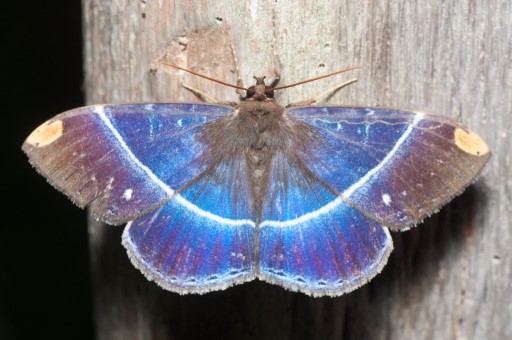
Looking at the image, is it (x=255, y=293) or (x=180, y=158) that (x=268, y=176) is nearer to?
(x=180, y=158)

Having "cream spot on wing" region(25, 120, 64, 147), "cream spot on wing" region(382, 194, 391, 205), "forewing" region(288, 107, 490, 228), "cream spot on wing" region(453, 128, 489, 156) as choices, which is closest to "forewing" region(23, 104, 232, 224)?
"cream spot on wing" region(25, 120, 64, 147)

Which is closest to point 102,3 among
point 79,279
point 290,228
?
point 290,228

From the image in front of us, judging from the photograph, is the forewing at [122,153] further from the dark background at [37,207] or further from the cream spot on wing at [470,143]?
the dark background at [37,207]

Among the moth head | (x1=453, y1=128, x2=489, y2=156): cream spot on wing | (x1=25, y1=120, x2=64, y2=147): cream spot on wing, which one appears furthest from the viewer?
the moth head

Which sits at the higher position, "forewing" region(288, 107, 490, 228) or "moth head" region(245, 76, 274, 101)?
"moth head" region(245, 76, 274, 101)

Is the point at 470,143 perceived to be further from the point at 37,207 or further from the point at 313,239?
the point at 37,207

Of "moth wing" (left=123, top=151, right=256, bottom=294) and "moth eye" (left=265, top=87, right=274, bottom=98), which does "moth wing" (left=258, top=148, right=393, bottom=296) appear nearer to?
"moth wing" (left=123, top=151, right=256, bottom=294)

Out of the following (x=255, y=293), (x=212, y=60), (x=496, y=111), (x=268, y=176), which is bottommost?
(x=255, y=293)

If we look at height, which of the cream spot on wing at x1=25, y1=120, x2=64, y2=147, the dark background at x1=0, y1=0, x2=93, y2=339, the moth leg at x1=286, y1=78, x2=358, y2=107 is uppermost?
the moth leg at x1=286, y1=78, x2=358, y2=107
